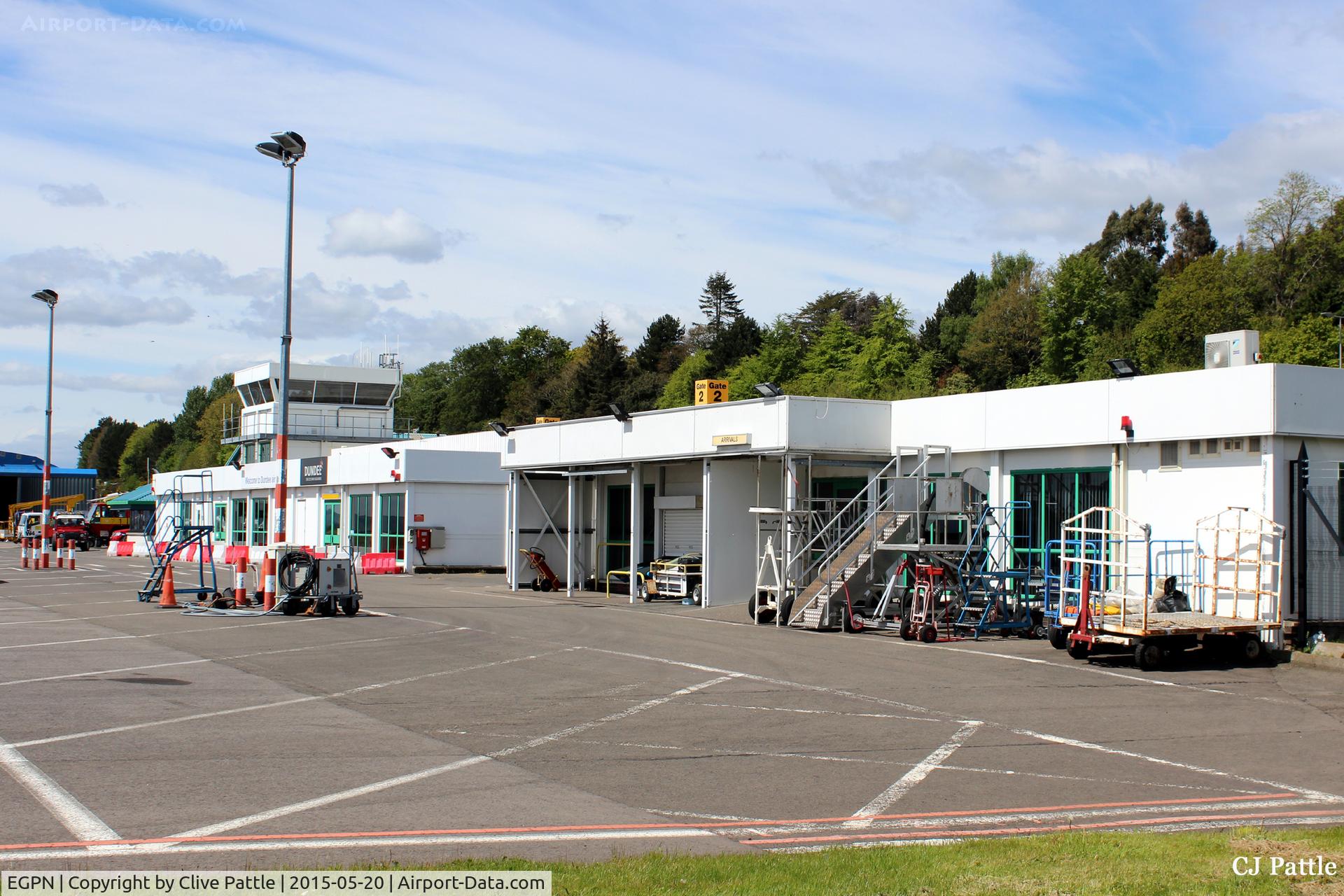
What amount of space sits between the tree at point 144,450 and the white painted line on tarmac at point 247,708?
176971mm

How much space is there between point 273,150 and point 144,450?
17410 cm

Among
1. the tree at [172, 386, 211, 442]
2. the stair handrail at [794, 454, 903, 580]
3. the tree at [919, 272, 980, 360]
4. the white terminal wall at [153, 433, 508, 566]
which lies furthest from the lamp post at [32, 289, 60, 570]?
the tree at [172, 386, 211, 442]

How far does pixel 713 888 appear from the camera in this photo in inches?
246

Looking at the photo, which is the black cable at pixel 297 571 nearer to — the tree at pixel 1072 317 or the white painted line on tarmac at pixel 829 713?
the white painted line on tarmac at pixel 829 713

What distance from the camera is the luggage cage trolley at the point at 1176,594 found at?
17.5 meters

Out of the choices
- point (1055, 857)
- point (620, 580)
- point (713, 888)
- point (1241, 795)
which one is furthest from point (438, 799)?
point (620, 580)

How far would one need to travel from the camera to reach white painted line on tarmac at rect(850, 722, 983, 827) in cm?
865

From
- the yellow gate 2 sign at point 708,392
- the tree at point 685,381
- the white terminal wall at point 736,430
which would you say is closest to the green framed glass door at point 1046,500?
the white terminal wall at point 736,430

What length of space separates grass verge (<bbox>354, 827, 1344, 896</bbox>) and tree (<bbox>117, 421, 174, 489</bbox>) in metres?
187

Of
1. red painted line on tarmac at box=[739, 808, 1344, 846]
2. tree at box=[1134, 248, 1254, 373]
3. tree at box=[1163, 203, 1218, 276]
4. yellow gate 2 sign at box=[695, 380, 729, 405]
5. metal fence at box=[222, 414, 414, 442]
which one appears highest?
tree at box=[1163, 203, 1218, 276]

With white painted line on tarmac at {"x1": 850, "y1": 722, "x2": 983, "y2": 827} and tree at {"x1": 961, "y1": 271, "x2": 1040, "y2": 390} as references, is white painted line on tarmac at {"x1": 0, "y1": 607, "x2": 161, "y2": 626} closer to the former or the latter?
white painted line on tarmac at {"x1": 850, "y1": 722, "x2": 983, "y2": 827}

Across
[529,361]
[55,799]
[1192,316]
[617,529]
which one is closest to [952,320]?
[1192,316]

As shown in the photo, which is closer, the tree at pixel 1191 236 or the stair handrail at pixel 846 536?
the stair handrail at pixel 846 536

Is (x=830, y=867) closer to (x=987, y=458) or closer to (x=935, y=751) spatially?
(x=935, y=751)
